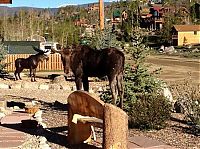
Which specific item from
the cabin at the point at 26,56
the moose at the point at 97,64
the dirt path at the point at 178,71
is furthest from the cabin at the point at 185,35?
the moose at the point at 97,64

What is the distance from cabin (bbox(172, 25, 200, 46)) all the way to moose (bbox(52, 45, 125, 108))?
2668 inches

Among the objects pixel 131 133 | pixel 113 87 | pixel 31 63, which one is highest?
pixel 113 87

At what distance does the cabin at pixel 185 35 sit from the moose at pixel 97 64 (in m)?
67.8

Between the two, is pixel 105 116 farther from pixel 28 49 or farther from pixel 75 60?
pixel 28 49

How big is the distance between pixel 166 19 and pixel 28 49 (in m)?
49.4

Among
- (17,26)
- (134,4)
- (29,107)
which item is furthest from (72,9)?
(29,107)

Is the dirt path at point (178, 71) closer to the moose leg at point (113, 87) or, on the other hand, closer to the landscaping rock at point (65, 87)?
the landscaping rock at point (65, 87)

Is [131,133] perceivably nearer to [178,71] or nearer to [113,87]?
[113,87]

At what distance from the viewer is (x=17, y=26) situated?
191 feet

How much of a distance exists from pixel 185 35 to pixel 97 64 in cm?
7140

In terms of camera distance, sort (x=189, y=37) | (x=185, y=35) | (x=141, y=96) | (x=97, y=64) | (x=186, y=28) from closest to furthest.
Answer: (x=97, y=64)
(x=141, y=96)
(x=186, y=28)
(x=185, y=35)
(x=189, y=37)

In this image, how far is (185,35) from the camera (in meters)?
82.1

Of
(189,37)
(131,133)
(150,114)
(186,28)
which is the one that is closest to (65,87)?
(150,114)

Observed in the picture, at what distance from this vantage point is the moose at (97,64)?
1211 centimetres
